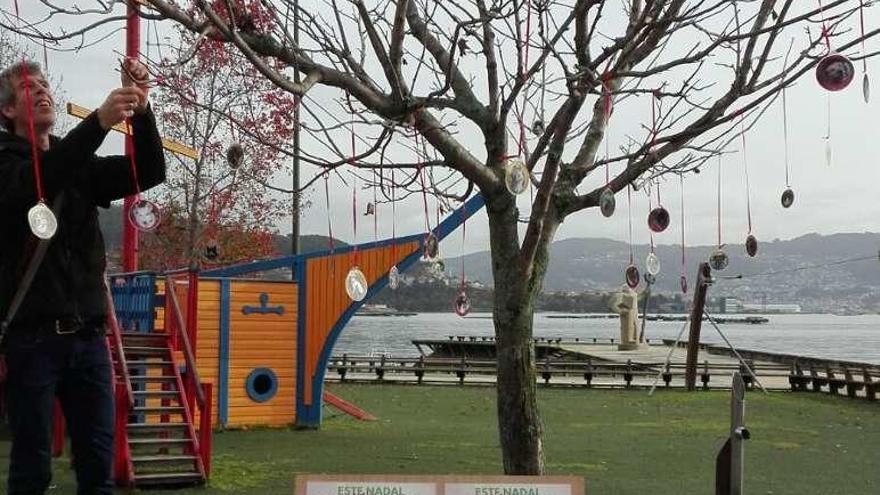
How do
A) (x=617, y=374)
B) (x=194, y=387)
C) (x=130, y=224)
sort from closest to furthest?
(x=194, y=387), (x=130, y=224), (x=617, y=374)

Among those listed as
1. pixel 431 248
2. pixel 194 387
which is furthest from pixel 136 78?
pixel 194 387

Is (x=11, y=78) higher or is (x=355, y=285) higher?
(x=11, y=78)

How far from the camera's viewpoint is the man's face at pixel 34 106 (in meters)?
3.45

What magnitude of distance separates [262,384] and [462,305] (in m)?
6.09

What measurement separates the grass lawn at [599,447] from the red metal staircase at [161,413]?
364 mm

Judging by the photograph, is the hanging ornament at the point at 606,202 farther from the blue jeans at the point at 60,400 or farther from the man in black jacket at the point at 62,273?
the blue jeans at the point at 60,400

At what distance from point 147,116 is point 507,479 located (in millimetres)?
1935

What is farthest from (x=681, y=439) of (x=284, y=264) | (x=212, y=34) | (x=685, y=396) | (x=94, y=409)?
(x=94, y=409)

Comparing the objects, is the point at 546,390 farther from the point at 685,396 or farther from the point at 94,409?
the point at 94,409

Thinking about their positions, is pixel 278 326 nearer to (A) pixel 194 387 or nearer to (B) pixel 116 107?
(A) pixel 194 387

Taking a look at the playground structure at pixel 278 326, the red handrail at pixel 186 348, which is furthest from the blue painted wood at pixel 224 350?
the red handrail at pixel 186 348

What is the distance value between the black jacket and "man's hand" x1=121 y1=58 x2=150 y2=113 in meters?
0.09

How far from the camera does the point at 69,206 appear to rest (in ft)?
11.2

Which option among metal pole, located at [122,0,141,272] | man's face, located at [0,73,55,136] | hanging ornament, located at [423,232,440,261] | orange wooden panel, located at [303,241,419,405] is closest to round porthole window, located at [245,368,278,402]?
orange wooden panel, located at [303,241,419,405]
